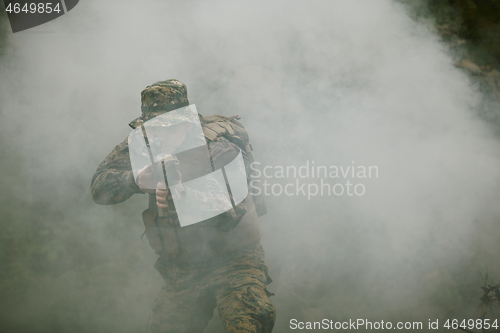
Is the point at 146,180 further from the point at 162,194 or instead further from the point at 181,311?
the point at 181,311

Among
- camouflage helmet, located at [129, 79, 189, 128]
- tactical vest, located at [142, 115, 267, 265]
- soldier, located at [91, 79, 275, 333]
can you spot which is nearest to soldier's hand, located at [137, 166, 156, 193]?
soldier, located at [91, 79, 275, 333]

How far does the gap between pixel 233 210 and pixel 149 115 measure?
507mm

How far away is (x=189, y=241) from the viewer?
1338mm

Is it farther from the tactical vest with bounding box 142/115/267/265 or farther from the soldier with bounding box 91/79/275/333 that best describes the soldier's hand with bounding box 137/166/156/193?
the tactical vest with bounding box 142/115/267/265

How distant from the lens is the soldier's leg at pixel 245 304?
1.17 metres

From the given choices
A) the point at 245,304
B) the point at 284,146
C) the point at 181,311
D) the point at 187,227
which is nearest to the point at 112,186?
the point at 187,227

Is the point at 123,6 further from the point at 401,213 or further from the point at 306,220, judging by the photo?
the point at 401,213

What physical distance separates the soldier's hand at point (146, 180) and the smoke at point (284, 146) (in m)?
1.00

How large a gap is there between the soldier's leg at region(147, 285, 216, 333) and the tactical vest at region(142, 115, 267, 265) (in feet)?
0.43

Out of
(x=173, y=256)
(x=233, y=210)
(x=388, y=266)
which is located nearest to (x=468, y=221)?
(x=388, y=266)

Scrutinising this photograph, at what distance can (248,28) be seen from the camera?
2.12 metres

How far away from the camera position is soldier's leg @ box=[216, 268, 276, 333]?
1170 mm

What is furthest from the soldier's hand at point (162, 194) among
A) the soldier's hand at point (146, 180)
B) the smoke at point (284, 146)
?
the smoke at point (284, 146)

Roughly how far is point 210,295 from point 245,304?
216 mm
